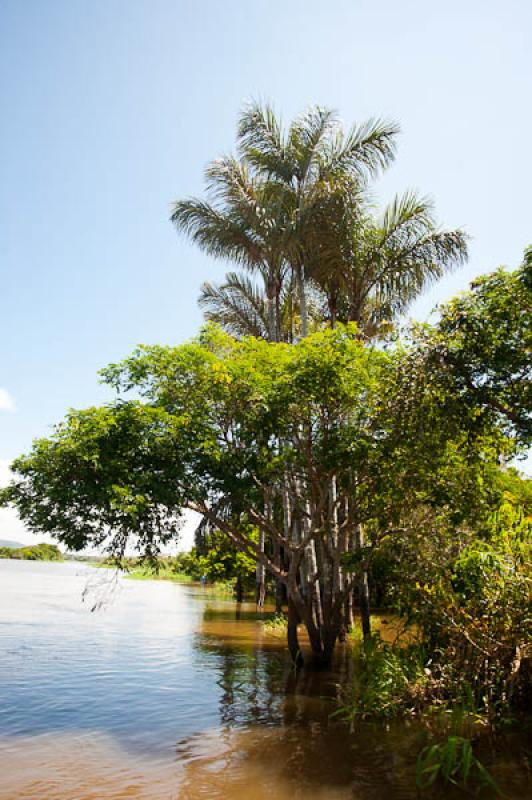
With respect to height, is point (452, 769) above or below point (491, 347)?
below

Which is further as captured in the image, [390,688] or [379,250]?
[379,250]

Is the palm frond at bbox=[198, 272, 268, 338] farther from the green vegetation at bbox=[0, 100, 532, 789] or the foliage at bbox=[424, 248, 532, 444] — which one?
the foliage at bbox=[424, 248, 532, 444]

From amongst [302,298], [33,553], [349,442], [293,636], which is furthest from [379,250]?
[33,553]

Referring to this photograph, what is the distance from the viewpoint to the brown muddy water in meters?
7.04

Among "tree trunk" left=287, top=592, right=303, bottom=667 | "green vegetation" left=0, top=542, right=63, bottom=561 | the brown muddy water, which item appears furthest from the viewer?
"green vegetation" left=0, top=542, right=63, bottom=561

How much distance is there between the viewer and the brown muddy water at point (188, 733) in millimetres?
7043

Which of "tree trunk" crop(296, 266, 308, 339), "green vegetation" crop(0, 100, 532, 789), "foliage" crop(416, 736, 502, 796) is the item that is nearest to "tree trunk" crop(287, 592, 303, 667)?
"green vegetation" crop(0, 100, 532, 789)

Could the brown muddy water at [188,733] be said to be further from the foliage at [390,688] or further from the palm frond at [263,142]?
the palm frond at [263,142]

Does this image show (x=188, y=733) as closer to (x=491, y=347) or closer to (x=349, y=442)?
(x=349, y=442)

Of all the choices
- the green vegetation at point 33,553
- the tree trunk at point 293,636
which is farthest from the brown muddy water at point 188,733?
the green vegetation at point 33,553

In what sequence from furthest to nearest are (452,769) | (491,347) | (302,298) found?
(302,298) → (491,347) → (452,769)

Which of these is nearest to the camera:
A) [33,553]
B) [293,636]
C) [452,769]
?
[452,769]

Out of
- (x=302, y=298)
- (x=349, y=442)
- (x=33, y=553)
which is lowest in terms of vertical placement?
(x=33, y=553)

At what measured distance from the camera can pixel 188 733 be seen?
9172 mm
